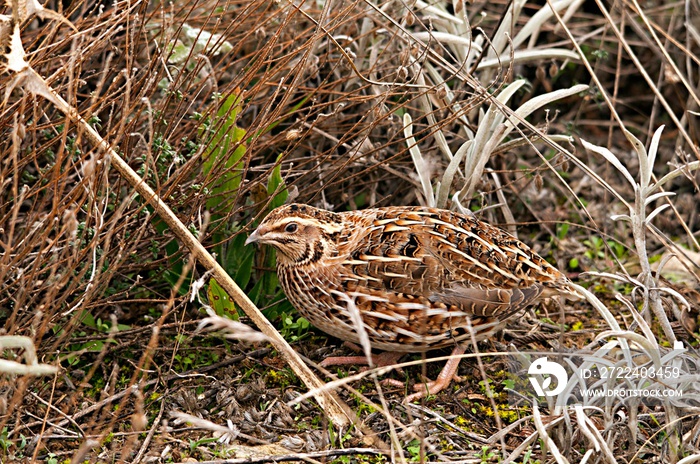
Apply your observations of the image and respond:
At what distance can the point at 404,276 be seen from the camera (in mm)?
4441

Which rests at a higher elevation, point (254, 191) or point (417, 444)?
point (254, 191)

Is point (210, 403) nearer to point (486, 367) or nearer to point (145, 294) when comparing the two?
point (145, 294)

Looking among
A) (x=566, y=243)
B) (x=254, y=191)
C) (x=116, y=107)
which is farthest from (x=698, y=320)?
(x=116, y=107)

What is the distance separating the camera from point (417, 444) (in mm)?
4156

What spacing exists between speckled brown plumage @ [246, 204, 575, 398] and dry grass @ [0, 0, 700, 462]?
33 cm

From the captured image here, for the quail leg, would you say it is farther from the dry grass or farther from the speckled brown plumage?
the speckled brown plumage

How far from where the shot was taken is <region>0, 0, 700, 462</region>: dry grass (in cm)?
396

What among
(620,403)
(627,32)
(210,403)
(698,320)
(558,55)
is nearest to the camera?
(620,403)

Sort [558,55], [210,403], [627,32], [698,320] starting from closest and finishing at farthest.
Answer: [210,403] < [698,320] < [558,55] < [627,32]

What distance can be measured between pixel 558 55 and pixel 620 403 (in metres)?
2.56

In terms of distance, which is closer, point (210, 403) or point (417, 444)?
point (417, 444)

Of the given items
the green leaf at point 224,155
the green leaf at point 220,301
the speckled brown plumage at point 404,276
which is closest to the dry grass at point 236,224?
the green leaf at point 224,155

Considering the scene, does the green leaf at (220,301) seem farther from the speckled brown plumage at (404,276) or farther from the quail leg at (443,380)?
the quail leg at (443,380)

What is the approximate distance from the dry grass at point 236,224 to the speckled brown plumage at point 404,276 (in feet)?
1.08
